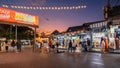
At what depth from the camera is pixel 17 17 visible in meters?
42.1

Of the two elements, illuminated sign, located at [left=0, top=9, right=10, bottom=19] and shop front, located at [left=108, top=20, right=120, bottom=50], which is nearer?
shop front, located at [left=108, top=20, right=120, bottom=50]

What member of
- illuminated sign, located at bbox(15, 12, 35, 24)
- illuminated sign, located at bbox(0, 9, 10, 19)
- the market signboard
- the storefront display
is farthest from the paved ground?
illuminated sign, located at bbox(15, 12, 35, 24)

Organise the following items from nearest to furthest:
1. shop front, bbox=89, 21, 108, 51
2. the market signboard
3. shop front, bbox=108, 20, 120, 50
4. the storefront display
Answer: shop front, bbox=108, 20, 120, 50 → shop front, bbox=89, 21, 108, 51 → the market signboard → the storefront display

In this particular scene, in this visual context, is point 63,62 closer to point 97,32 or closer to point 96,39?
point 97,32

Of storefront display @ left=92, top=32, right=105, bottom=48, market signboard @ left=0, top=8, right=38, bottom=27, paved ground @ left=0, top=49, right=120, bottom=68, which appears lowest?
paved ground @ left=0, top=49, right=120, bottom=68

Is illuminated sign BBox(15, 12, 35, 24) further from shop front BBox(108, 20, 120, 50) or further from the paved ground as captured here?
the paved ground

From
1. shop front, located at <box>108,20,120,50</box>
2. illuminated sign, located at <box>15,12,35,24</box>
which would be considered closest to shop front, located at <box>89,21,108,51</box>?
shop front, located at <box>108,20,120,50</box>

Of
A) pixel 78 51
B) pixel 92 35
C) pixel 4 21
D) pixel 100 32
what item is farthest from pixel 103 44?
pixel 4 21

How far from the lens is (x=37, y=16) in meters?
48.0

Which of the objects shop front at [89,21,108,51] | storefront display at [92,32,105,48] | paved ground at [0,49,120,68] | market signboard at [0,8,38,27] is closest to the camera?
paved ground at [0,49,120,68]

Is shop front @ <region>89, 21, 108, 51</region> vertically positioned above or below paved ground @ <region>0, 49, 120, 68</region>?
above

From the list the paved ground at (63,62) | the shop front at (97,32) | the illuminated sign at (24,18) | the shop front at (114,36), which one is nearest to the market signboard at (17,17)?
the illuminated sign at (24,18)

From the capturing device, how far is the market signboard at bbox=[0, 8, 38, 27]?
127 feet

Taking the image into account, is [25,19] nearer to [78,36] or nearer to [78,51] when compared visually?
[78,36]
